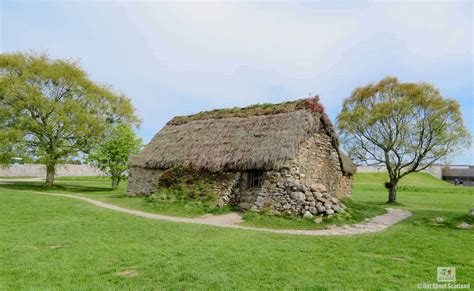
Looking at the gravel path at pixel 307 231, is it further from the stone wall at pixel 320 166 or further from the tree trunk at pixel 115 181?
the tree trunk at pixel 115 181

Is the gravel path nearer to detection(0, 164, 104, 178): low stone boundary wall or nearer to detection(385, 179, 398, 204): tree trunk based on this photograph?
detection(385, 179, 398, 204): tree trunk

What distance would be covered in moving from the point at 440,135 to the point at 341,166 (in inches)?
322

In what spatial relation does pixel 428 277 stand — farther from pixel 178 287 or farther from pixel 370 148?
pixel 370 148

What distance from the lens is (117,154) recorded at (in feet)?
95.8

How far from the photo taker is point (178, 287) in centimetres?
568

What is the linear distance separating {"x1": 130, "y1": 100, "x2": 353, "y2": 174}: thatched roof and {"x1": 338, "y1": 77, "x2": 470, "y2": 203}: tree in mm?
4853

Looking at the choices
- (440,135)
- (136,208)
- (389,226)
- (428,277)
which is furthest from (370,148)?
(428,277)

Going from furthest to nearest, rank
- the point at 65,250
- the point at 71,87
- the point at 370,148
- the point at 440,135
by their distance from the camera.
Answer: the point at 71,87 → the point at 370,148 → the point at 440,135 → the point at 65,250

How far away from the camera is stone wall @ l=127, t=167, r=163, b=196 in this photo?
20.4 meters

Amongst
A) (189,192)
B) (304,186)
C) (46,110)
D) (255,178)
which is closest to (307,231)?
(304,186)

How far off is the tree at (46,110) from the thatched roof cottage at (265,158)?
36.9 ft

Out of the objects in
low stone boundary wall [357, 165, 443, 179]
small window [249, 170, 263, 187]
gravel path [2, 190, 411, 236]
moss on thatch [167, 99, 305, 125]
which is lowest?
gravel path [2, 190, 411, 236]

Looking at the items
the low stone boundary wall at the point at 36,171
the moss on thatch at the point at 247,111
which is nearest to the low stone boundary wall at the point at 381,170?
the moss on thatch at the point at 247,111

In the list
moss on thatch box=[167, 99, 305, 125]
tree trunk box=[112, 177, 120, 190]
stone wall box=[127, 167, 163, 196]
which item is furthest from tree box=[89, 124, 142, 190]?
stone wall box=[127, 167, 163, 196]
